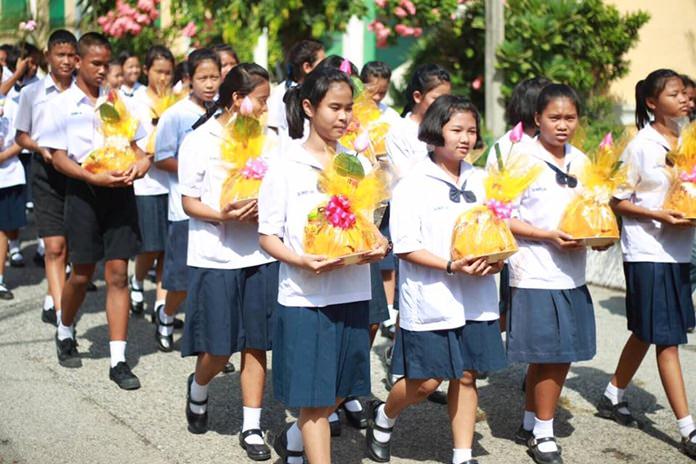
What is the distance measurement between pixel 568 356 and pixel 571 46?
6.80 metres

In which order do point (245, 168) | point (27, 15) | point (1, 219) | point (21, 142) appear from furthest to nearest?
point (1, 219), point (21, 142), point (27, 15), point (245, 168)

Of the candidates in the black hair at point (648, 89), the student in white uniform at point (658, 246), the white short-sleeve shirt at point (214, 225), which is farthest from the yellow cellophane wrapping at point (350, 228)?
the black hair at point (648, 89)

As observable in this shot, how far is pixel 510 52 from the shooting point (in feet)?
36.7

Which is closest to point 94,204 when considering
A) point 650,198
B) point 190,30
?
point 650,198

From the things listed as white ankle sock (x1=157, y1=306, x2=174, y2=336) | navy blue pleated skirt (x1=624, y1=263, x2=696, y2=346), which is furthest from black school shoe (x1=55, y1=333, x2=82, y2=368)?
navy blue pleated skirt (x1=624, y1=263, x2=696, y2=346)

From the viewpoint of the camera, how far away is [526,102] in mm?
5871

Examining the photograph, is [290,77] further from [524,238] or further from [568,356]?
[568,356]

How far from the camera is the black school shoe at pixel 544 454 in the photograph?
534cm

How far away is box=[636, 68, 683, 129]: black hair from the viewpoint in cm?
580

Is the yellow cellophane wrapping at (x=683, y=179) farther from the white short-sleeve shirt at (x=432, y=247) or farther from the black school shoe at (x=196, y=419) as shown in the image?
the black school shoe at (x=196, y=419)

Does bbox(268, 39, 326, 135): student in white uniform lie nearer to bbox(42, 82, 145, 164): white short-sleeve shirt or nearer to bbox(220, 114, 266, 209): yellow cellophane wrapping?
bbox(42, 82, 145, 164): white short-sleeve shirt

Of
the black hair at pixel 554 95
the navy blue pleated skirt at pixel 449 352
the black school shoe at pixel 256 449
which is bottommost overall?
the black school shoe at pixel 256 449

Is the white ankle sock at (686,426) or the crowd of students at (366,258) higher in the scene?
the crowd of students at (366,258)

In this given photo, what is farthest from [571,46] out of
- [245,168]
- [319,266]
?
[319,266]
